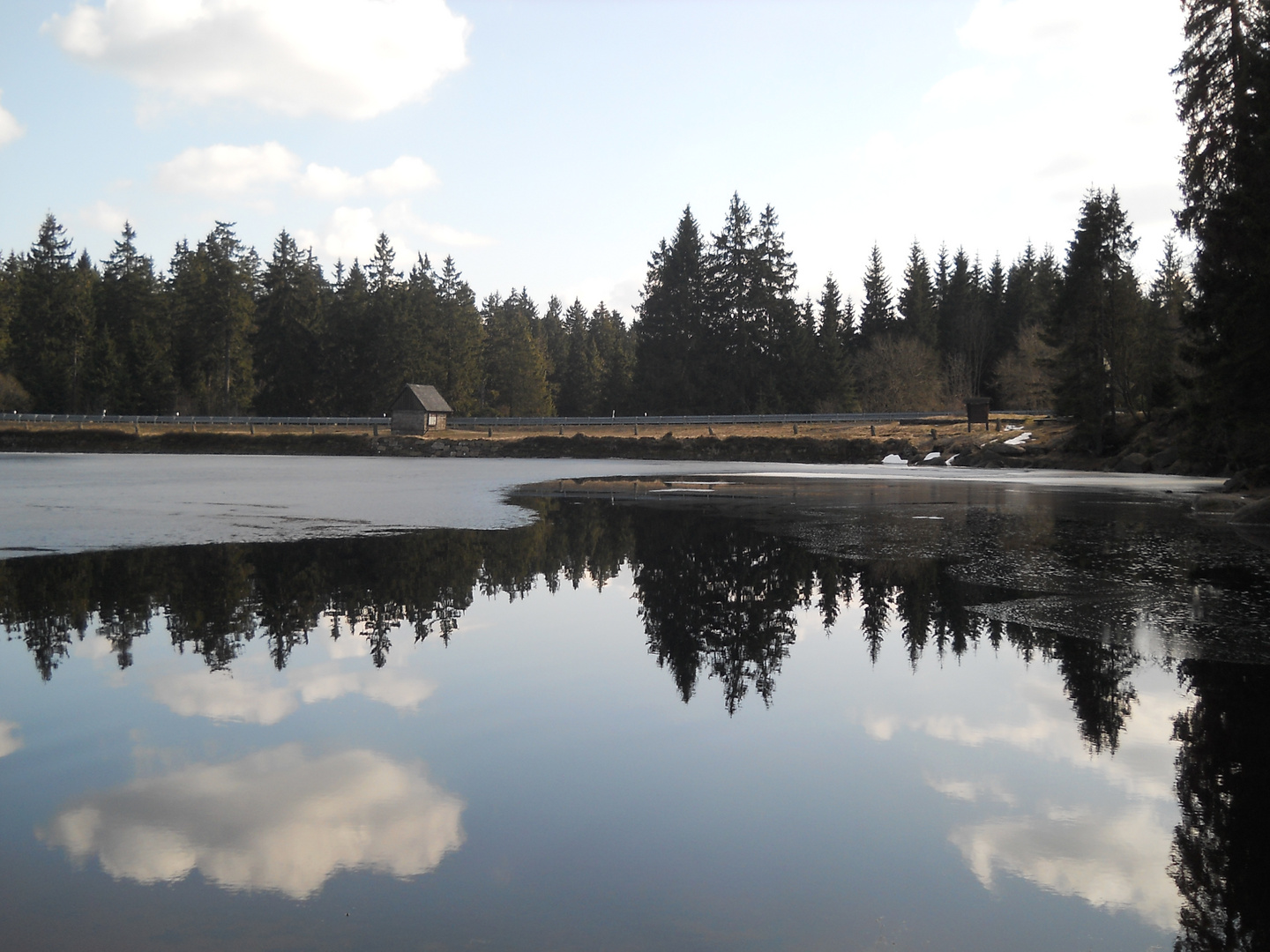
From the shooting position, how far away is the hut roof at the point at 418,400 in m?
82.9

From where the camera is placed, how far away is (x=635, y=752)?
715 cm

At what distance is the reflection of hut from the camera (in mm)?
81938

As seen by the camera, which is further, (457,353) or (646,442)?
(457,353)

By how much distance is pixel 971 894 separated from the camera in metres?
4.96

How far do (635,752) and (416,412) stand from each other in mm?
78224

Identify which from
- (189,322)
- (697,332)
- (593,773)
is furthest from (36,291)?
(593,773)

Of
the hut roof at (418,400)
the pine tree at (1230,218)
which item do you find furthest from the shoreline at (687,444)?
the pine tree at (1230,218)

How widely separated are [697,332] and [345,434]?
36414 millimetres

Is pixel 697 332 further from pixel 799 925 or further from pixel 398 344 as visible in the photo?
pixel 799 925

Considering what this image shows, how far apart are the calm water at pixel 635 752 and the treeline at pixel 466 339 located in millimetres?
74023

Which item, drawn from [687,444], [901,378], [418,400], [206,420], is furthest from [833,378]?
[206,420]

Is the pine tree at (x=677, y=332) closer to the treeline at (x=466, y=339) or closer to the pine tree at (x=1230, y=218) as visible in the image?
the treeline at (x=466, y=339)

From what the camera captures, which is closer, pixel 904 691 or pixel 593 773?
pixel 593 773

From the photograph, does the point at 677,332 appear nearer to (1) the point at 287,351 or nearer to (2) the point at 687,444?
(2) the point at 687,444
